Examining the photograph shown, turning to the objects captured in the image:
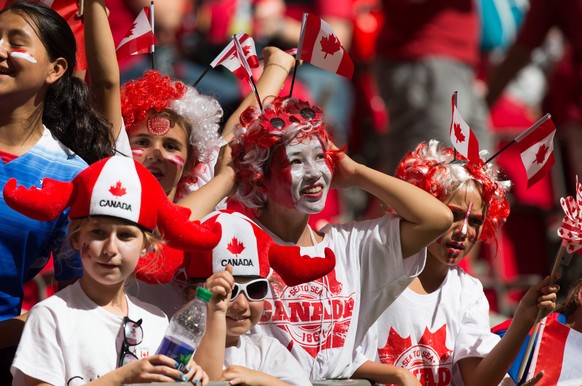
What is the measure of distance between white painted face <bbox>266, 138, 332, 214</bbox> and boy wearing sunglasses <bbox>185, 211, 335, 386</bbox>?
300mm

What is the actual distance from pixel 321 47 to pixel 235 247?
114 cm

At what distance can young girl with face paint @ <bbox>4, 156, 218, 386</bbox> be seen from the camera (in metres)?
3.87

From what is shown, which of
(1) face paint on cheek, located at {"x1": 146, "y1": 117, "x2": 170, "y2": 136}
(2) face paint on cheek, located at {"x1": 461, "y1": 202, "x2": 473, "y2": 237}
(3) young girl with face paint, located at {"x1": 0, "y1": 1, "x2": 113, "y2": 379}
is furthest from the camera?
(1) face paint on cheek, located at {"x1": 146, "y1": 117, "x2": 170, "y2": 136}

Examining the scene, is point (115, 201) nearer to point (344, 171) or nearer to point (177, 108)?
point (344, 171)

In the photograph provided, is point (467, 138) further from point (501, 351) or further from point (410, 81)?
point (410, 81)

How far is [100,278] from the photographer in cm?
399

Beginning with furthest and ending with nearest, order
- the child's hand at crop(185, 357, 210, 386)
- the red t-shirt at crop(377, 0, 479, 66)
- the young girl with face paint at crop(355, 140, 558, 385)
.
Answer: the red t-shirt at crop(377, 0, 479, 66) < the young girl with face paint at crop(355, 140, 558, 385) < the child's hand at crop(185, 357, 210, 386)

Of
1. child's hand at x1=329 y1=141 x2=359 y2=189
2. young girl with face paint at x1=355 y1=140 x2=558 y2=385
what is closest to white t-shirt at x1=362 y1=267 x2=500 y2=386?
young girl with face paint at x1=355 y1=140 x2=558 y2=385

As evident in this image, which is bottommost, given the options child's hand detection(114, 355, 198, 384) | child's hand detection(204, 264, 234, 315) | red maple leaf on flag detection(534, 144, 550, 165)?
child's hand detection(114, 355, 198, 384)

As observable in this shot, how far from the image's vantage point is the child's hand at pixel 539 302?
15.4 ft

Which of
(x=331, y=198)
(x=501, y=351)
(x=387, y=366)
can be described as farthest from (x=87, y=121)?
(x=331, y=198)

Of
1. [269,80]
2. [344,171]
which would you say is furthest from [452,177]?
[269,80]

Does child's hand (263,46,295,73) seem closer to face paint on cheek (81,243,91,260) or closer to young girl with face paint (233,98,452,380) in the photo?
young girl with face paint (233,98,452,380)

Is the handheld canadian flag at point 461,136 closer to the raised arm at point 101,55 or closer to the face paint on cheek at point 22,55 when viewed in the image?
the raised arm at point 101,55
